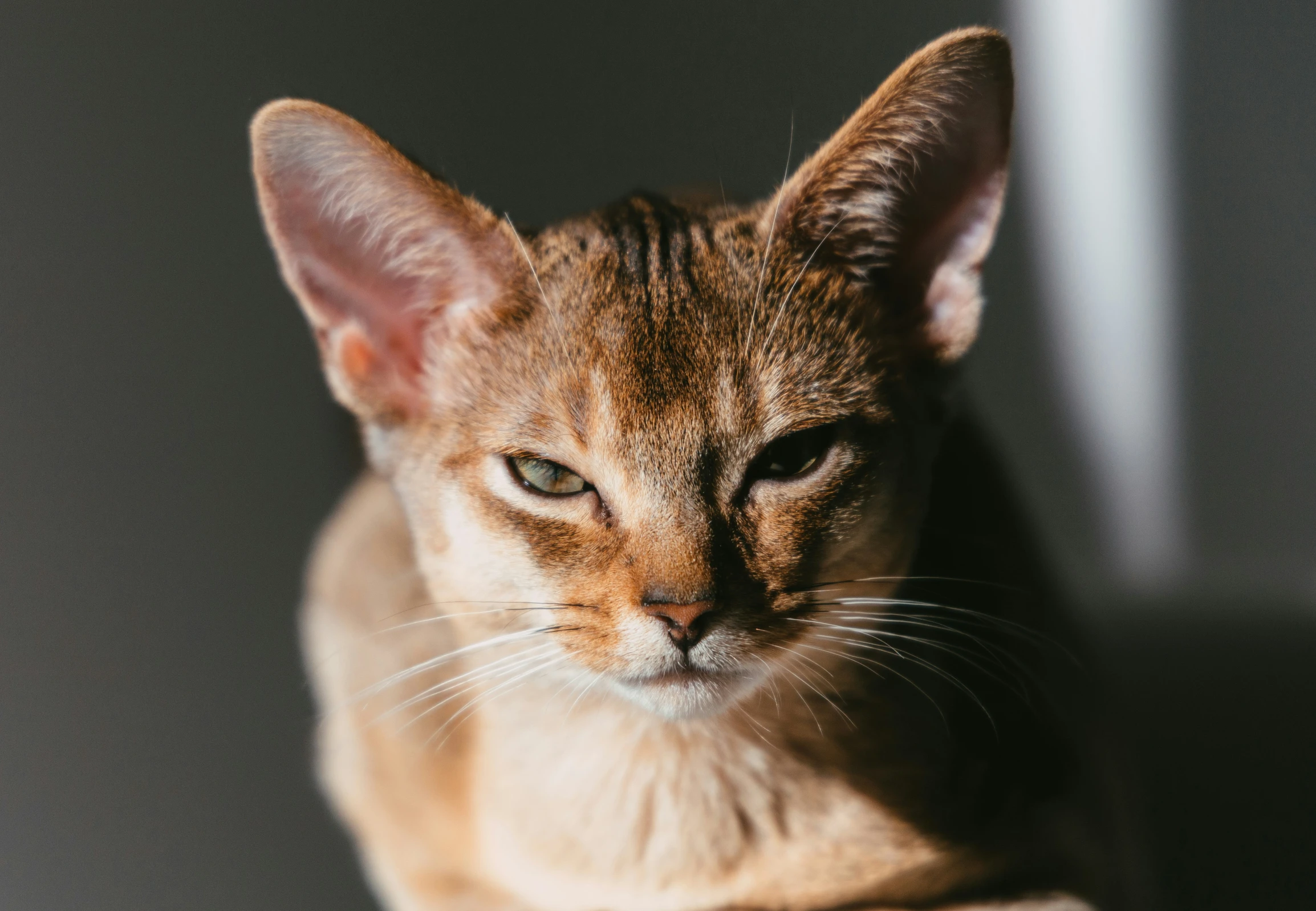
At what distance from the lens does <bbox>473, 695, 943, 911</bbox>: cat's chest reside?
1022 mm

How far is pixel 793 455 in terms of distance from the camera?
0.90 m

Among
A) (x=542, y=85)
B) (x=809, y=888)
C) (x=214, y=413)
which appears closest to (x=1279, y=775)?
(x=809, y=888)

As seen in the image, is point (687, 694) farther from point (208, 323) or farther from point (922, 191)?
point (208, 323)

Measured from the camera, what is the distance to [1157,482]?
2.01 m

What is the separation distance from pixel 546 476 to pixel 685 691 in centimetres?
20

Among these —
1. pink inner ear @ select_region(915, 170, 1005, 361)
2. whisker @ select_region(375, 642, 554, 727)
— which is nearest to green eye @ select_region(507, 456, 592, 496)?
whisker @ select_region(375, 642, 554, 727)

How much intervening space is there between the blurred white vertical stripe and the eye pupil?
942mm

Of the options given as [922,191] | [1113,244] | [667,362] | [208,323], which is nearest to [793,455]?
[667,362]

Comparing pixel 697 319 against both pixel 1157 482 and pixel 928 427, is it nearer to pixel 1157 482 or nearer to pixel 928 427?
pixel 928 427

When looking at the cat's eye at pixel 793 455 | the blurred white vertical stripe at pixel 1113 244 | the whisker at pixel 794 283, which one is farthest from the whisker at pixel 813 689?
the blurred white vertical stripe at pixel 1113 244

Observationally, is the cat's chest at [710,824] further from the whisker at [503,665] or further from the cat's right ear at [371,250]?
the cat's right ear at [371,250]

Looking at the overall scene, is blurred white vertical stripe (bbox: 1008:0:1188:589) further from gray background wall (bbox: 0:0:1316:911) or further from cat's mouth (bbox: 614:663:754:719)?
cat's mouth (bbox: 614:663:754:719)

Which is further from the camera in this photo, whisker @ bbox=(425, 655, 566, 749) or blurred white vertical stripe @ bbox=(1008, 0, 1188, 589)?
blurred white vertical stripe @ bbox=(1008, 0, 1188, 589)

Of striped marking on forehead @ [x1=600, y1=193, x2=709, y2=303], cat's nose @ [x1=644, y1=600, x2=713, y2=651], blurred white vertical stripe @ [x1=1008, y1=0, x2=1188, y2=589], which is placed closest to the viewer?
cat's nose @ [x1=644, y1=600, x2=713, y2=651]
